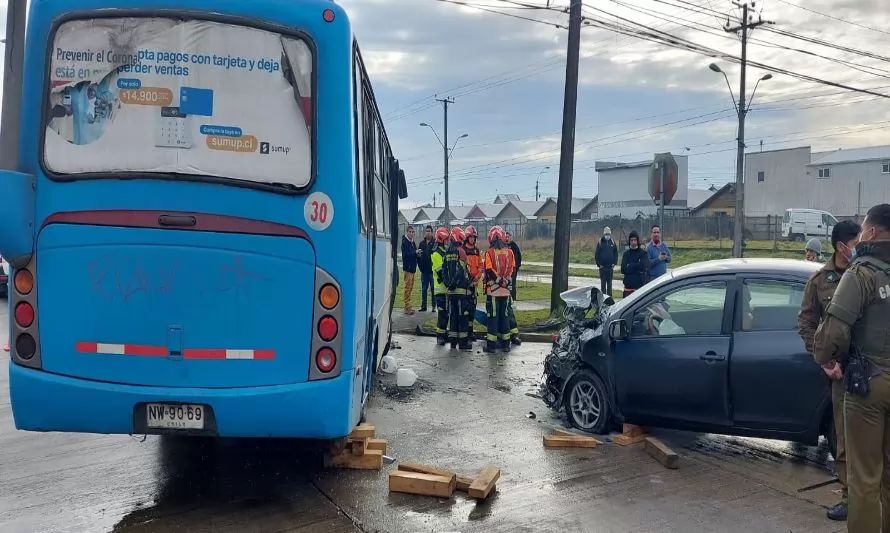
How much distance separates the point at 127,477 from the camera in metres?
6.06

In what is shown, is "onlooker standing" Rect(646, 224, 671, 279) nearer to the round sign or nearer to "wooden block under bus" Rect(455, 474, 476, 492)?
"wooden block under bus" Rect(455, 474, 476, 492)

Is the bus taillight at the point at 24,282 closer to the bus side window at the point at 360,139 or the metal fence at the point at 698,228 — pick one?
the bus side window at the point at 360,139

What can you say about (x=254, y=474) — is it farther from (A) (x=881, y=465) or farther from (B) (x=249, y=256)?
(A) (x=881, y=465)

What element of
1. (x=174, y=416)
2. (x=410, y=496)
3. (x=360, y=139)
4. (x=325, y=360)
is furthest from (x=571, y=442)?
(x=174, y=416)

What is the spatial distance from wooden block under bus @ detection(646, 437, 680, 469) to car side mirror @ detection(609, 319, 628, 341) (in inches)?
37.5

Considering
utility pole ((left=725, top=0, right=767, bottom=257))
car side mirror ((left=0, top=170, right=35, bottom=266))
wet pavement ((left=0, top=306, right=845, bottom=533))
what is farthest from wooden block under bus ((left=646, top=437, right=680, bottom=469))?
utility pole ((left=725, top=0, right=767, bottom=257))

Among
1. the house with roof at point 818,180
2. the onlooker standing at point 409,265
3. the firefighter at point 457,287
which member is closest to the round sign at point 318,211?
the firefighter at point 457,287

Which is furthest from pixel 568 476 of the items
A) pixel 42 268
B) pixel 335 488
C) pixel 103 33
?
pixel 103 33

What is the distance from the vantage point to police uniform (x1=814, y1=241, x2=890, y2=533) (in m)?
4.35

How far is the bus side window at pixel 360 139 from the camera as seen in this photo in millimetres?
5414

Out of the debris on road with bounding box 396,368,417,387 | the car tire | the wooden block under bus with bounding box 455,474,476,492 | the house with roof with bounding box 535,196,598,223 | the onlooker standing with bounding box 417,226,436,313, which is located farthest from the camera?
the house with roof with bounding box 535,196,598,223

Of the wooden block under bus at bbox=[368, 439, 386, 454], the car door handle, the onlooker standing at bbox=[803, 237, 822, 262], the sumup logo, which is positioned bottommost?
the wooden block under bus at bbox=[368, 439, 386, 454]

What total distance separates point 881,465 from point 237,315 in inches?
156

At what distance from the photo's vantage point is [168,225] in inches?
190
